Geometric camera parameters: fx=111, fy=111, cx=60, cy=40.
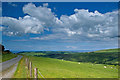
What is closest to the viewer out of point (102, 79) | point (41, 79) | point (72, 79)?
point (41, 79)

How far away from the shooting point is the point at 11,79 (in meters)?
17.5

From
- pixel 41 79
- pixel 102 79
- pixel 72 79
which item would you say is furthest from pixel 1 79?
pixel 102 79

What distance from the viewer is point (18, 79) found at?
57.2 ft

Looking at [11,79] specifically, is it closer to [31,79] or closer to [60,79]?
[31,79]

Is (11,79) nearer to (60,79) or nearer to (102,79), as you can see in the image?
(60,79)

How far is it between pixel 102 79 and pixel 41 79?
453 inches

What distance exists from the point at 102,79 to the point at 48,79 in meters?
10.4

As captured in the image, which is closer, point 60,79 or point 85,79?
point 60,79

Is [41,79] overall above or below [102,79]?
above

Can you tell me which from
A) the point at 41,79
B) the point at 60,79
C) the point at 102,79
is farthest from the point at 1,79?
the point at 102,79

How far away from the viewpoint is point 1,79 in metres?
17.4

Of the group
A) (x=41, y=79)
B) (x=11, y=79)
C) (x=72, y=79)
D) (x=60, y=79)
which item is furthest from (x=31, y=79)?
(x=72, y=79)

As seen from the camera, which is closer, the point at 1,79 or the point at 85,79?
the point at 1,79

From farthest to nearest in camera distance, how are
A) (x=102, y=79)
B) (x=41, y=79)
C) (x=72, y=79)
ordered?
(x=102, y=79)
(x=72, y=79)
(x=41, y=79)
